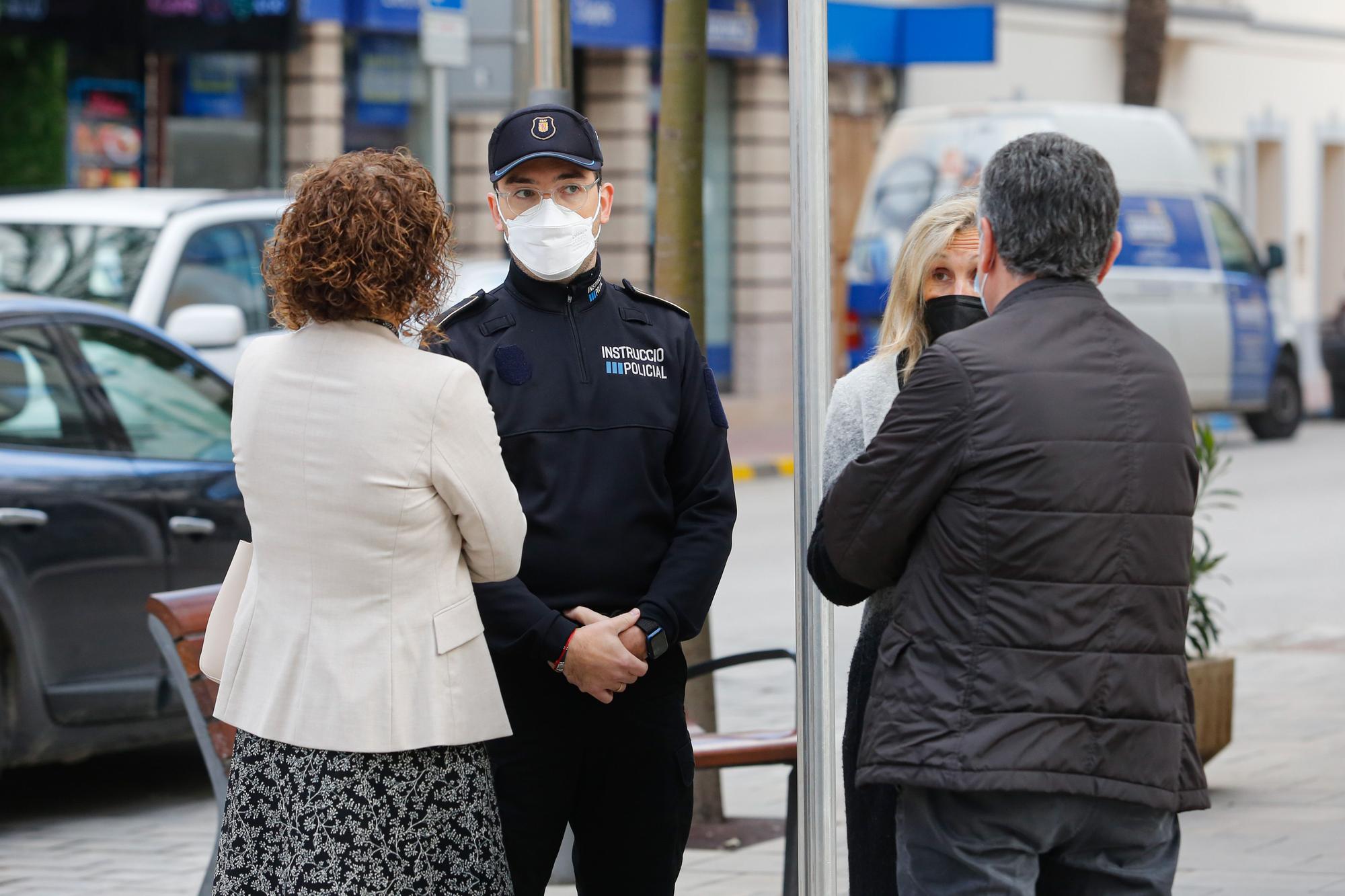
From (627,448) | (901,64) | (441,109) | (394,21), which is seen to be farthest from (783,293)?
(627,448)

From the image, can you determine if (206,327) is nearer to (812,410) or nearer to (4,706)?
(4,706)

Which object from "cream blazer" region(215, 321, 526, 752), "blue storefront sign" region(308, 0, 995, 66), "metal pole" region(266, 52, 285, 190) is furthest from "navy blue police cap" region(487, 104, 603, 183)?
"blue storefront sign" region(308, 0, 995, 66)

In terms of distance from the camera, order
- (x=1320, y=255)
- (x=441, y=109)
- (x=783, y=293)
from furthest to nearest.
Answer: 1. (x=1320, y=255)
2. (x=783, y=293)
3. (x=441, y=109)

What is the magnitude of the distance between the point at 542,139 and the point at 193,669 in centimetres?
153

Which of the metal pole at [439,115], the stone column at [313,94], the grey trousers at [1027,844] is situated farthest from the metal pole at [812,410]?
the stone column at [313,94]

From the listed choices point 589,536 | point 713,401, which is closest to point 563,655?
point 589,536

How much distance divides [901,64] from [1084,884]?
78.4 feet

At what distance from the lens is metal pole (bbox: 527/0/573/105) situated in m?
6.87

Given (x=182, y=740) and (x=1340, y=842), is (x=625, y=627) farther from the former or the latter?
(x=182, y=740)

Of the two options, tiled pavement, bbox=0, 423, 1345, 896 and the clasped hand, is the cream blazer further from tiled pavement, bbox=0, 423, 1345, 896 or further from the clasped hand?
tiled pavement, bbox=0, 423, 1345, 896

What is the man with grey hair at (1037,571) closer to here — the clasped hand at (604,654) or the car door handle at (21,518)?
the clasped hand at (604,654)

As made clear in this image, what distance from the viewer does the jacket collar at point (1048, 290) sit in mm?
3150

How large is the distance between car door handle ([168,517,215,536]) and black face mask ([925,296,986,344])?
3.47 meters

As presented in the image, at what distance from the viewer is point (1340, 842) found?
6.07m
